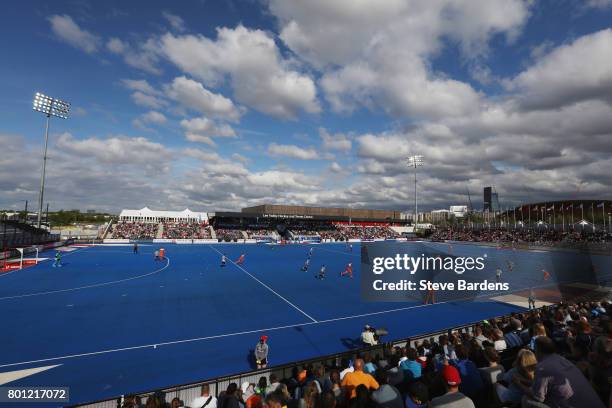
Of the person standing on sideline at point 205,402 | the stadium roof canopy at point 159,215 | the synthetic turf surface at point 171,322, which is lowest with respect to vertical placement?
the synthetic turf surface at point 171,322

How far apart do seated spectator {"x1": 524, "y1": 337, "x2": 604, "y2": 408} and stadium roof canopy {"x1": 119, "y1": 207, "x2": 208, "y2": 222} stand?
106 meters

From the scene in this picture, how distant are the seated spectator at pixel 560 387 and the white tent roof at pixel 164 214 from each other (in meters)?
106

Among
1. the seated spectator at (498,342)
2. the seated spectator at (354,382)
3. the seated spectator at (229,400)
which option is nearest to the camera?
the seated spectator at (354,382)

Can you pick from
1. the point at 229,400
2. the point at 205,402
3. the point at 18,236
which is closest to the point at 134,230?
the point at 18,236

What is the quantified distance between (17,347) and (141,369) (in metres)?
6.49

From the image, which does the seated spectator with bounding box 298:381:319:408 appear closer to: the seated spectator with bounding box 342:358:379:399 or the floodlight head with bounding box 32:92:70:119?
the seated spectator with bounding box 342:358:379:399

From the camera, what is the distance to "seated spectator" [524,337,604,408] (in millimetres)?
3402

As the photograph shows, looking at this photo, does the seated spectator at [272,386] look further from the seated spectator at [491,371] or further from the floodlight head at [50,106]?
the floodlight head at [50,106]

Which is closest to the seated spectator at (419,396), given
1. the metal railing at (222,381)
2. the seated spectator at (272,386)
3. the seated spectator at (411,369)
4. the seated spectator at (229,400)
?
the seated spectator at (411,369)

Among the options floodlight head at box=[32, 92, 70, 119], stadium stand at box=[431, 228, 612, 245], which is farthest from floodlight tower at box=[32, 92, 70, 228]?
stadium stand at box=[431, 228, 612, 245]

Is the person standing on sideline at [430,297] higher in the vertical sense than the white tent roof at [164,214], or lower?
lower

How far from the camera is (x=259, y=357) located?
448 inches

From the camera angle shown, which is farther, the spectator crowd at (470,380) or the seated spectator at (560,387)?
the spectator crowd at (470,380)

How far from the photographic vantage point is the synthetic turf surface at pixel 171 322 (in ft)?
38.4
